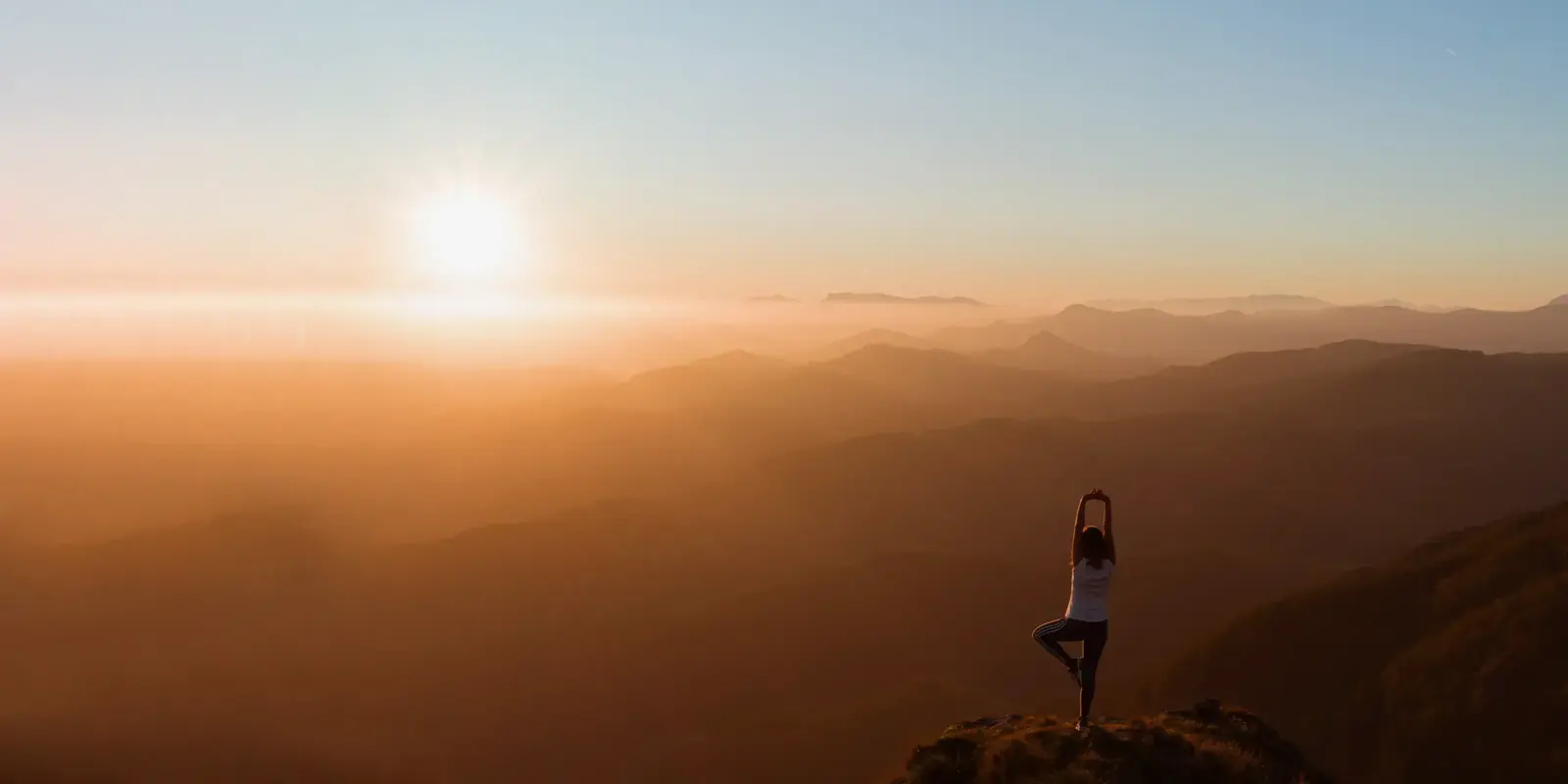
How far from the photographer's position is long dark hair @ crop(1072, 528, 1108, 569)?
1113 centimetres

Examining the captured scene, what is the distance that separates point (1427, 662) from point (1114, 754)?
105 feet

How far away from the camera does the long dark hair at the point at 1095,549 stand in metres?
11.1

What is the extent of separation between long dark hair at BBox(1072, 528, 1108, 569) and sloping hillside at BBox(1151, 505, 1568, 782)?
27696 mm

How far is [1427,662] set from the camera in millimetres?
35594

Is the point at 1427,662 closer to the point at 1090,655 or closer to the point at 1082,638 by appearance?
the point at 1090,655

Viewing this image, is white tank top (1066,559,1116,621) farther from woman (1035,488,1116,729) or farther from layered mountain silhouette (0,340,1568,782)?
layered mountain silhouette (0,340,1568,782)

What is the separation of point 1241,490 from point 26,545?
200908 millimetres

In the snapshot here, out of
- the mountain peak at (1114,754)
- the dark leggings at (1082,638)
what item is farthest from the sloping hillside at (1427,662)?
the dark leggings at (1082,638)

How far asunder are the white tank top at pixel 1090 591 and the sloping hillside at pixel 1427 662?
2738 centimetres

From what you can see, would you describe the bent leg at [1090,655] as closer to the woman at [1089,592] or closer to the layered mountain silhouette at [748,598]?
the woman at [1089,592]

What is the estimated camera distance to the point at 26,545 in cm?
14762

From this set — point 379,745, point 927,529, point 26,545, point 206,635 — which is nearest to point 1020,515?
point 927,529

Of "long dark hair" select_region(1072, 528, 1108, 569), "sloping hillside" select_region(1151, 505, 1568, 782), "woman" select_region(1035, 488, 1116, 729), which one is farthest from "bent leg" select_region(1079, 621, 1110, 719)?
"sloping hillside" select_region(1151, 505, 1568, 782)

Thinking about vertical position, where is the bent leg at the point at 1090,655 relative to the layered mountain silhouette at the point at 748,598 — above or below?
above
